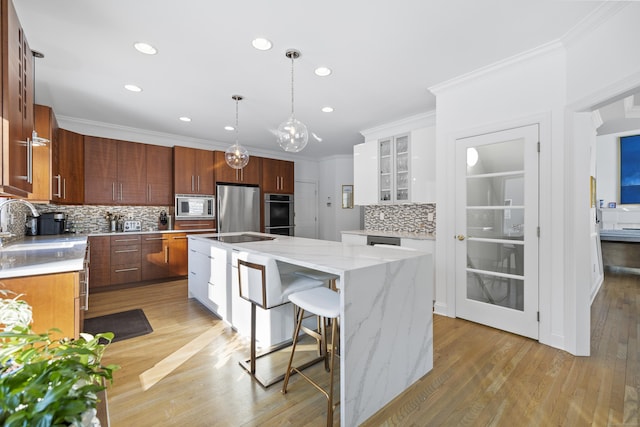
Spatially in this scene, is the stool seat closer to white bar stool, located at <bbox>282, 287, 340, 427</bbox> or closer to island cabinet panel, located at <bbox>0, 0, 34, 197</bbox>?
white bar stool, located at <bbox>282, 287, 340, 427</bbox>

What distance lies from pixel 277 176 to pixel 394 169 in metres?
2.69

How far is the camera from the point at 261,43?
2.31 metres

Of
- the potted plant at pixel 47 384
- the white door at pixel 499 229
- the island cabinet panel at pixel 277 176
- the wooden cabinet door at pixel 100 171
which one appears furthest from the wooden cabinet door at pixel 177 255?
the potted plant at pixel 47 384

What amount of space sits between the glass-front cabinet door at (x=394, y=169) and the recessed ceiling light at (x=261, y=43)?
7.74 ft

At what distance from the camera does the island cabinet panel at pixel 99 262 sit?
4.02 meters

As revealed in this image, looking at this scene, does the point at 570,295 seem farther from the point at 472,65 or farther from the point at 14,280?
the point at 14,280

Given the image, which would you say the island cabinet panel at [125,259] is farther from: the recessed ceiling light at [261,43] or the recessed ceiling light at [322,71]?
the recessed ceiling light at [322,71]

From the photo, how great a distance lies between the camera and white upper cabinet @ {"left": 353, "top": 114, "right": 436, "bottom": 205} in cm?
375

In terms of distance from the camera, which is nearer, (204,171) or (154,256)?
(154,256)

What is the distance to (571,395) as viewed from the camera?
1.77 m

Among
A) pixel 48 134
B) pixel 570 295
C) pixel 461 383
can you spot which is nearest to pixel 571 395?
pixel 461 383

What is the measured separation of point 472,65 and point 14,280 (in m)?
3.72

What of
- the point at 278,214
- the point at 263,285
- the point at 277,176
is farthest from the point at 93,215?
the point at 263,285

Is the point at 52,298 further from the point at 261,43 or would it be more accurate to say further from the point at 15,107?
the point at 261,43
